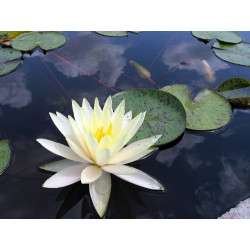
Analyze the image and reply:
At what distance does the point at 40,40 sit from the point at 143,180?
2429 millimetres

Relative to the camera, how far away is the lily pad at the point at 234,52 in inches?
108

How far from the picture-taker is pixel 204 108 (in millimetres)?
2029

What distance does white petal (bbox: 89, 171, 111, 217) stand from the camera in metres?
1.28

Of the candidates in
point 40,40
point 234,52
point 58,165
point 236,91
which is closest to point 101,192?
point 58,165

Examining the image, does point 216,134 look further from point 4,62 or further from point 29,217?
point 4,62

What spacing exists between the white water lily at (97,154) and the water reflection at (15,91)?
0.85 meters

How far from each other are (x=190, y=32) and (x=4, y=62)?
2556 mm

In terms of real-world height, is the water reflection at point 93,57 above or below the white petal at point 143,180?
above

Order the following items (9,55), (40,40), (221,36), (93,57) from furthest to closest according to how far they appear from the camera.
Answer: (221,36), (40,40), (93,57), (9,55)

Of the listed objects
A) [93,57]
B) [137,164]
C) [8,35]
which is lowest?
[137,164]

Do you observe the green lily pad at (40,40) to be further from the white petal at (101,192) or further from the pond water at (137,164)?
the white petal at (101,192)

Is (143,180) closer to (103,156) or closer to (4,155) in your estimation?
(103,156)

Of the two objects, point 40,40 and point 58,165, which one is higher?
point 40,40

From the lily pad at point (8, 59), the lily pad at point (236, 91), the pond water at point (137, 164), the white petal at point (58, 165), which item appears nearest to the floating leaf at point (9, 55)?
the lily pad at point (8, 59)
